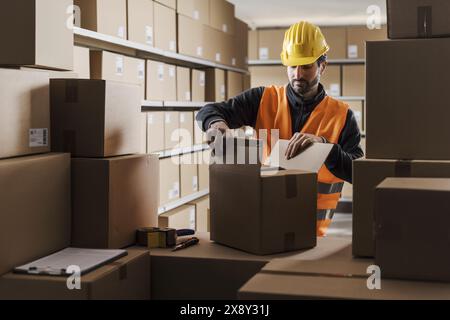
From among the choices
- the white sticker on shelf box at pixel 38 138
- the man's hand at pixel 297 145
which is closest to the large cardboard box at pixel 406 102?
the man's hand at pixel 297 145

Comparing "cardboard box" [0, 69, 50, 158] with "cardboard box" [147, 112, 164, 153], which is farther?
"cardboard box" [147, 112, 164, 153]

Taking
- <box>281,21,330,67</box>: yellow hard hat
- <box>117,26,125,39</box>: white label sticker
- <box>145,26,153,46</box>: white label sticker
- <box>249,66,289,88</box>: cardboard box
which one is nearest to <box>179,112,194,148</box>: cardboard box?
<box>145,26,153,46</box>: white label sticker

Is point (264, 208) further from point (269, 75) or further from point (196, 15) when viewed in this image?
point (269, 75)

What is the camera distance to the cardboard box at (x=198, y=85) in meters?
4.40

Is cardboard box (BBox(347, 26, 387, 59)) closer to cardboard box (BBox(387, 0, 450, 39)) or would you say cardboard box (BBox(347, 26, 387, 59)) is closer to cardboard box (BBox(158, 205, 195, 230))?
cardboard box (BBox(158, 205, 195, 230))

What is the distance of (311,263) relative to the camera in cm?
167

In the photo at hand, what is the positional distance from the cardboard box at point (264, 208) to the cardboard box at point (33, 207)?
1.52 feet

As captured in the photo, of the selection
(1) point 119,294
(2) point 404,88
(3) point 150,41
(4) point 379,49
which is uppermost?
(3) point 150,41

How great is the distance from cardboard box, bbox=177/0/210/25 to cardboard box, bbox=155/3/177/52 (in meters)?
0.14

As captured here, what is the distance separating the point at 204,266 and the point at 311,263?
31cm

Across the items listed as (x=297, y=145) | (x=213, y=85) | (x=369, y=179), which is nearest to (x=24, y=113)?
→ (x=297, y=145)

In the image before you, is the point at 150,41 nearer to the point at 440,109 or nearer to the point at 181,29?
the point at 181,29

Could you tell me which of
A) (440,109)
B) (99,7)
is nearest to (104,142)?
(440,109)

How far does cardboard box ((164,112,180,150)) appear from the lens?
12.6 feet
